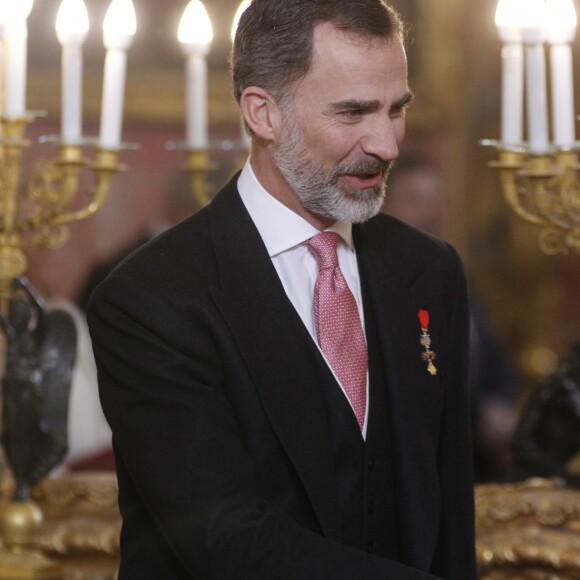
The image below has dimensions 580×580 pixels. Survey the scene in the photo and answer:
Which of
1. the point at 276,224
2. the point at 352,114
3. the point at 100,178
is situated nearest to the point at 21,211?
the point at 100,178

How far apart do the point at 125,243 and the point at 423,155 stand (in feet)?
6.77

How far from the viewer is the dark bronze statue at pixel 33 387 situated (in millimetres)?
3354

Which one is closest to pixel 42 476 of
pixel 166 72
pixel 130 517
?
pixel 130 517

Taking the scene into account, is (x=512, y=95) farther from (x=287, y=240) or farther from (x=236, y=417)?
(x=236, y=417)

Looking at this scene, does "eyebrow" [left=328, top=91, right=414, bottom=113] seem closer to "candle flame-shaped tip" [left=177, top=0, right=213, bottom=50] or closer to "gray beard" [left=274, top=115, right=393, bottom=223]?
"gray beard" [left=274, top=115, right=393, bottom=223]

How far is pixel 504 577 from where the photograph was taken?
3.13 metres

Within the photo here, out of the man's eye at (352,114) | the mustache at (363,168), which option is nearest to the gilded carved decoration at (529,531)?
the mustache at (363,168)

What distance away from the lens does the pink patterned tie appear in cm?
258

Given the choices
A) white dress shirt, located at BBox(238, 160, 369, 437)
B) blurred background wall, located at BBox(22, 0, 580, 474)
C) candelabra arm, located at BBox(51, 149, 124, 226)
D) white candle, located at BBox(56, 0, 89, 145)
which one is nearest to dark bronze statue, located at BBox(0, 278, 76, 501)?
→ candelabra arm, located at BBox(51, 149, 124, 226)

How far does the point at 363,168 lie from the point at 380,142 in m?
0.06

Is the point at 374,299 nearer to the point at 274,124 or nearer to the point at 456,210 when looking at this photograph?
the point at 274,124

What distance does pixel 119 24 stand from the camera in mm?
3438

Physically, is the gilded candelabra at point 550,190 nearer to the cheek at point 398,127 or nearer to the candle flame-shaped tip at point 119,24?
the cheek at point 398,127

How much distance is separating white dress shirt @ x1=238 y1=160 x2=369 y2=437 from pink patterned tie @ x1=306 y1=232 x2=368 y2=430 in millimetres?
21
